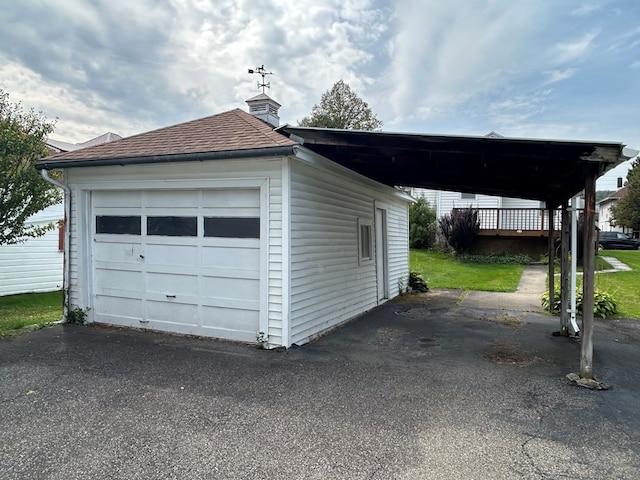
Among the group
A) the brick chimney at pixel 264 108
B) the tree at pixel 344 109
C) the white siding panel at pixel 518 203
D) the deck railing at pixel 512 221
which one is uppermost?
the tree at pixel 344 109

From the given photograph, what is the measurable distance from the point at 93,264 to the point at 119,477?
16.1 ft

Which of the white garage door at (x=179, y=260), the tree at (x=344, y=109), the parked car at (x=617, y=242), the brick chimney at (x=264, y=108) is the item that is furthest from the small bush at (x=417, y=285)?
the parked car at (x=617, y=242)

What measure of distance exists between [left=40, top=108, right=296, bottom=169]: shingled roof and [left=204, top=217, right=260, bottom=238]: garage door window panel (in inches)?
38.1

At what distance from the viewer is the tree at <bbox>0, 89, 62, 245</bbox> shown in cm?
865

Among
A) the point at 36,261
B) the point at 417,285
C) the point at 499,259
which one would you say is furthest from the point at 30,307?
the point at 499,259

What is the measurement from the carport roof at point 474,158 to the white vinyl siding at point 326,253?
0.55 m

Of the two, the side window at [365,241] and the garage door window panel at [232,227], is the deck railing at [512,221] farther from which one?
the garage door window panel at [232,227]

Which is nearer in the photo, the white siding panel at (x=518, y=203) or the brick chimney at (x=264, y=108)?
the brick chimney at (x=264, y=108)

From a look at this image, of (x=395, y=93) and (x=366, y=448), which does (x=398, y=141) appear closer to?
(x=366, y=448)

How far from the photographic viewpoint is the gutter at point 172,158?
503 centimetres

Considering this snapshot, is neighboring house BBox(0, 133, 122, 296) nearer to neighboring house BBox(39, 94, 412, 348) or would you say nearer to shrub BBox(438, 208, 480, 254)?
neighboring house BBox(39, 94, 412, 348)

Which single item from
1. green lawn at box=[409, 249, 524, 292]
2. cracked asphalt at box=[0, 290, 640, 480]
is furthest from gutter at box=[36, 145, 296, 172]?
green lawn at box=[409, 249, 524, 292]

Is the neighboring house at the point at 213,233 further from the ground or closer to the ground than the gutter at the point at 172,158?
closer to the ground

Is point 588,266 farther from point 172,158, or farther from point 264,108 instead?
point 264,108
